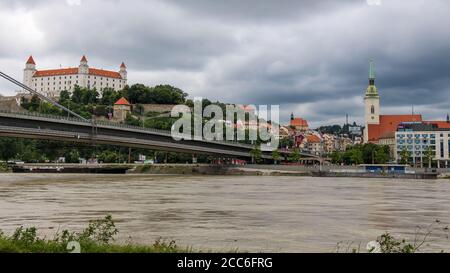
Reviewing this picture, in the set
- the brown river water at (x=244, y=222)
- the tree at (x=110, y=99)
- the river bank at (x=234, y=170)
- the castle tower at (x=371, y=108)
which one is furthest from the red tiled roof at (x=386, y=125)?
the brown river water at (x=244, y=222)

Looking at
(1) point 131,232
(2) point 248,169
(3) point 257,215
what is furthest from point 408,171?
(1) point 131,232

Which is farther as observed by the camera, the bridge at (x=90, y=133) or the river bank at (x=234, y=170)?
the river bank at (x=234, y=170)

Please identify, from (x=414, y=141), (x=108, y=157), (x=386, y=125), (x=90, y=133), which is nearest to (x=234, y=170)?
(x=90, y=133)

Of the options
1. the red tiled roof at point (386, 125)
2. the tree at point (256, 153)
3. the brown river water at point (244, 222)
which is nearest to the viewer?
the brown river water at point (244, 222)

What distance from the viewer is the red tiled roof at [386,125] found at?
178562 mm

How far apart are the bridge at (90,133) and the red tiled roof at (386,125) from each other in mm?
89310

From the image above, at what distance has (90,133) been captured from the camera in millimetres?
80625

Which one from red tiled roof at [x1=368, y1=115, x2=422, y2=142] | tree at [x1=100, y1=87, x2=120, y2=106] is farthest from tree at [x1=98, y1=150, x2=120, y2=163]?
red tiled roof at [x1=368, y1=115, x2=422, y2=142]

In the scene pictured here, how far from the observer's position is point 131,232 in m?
17.9

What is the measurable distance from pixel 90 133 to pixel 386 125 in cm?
13470

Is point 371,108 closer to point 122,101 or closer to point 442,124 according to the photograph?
point 442,124

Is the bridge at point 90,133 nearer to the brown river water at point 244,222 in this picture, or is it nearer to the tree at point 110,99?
the brown river water at point 244,222

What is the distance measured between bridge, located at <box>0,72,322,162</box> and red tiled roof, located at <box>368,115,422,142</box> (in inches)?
3516
